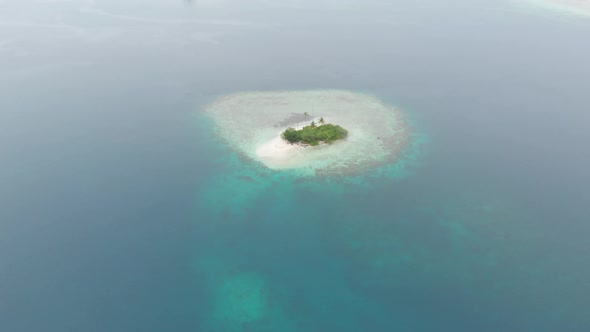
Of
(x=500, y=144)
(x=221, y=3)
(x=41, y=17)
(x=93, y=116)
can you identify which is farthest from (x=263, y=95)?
(x=41, y=17)

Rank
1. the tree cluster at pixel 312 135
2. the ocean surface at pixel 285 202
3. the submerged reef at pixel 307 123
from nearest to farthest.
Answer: the ocean surface at pixel 285 202 → the submerged reef at pixel 307 123 → the tree cluster at pixel 312 135

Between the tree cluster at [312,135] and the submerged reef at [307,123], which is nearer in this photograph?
the submerged reef at [307,123]

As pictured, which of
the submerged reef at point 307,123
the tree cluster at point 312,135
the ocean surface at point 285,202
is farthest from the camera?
the tree cluster at point 312,135

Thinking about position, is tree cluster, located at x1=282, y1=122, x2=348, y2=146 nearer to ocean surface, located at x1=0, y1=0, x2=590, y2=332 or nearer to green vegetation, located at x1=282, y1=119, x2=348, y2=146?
green vegetation, located at x1=282, y1=119, x2=348, y2=146

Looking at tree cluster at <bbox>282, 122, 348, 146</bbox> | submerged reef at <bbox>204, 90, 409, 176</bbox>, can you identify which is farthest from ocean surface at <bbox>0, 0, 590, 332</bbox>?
tree cluster at <bbox>282, 122, 348, 146</bbox>

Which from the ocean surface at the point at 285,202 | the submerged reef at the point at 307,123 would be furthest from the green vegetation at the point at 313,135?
the ocean surface at the point at 285,202

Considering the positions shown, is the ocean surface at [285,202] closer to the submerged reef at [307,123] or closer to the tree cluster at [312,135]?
the submerged reef at [307,123]

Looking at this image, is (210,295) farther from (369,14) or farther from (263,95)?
(369,14)

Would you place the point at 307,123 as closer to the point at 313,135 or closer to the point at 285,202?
the point at 313,135
